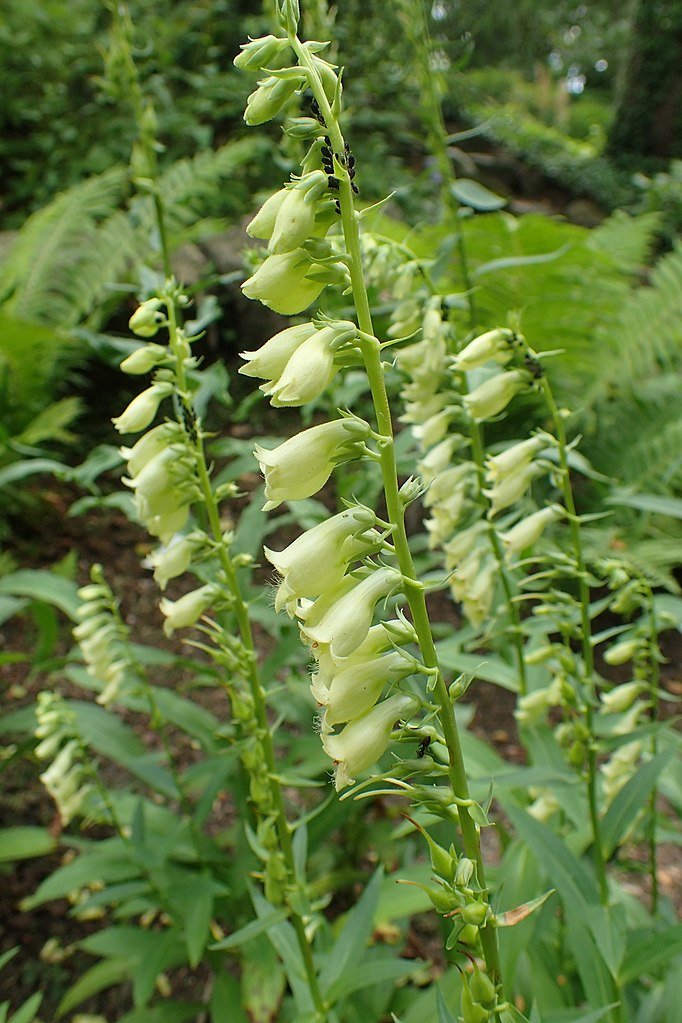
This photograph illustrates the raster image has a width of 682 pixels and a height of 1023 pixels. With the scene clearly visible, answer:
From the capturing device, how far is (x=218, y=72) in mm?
7547

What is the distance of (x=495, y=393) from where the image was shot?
151 cm

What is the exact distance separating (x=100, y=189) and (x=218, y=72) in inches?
106

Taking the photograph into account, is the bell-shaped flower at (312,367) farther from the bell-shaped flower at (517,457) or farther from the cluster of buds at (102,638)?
the cluster of buds at (102,638)

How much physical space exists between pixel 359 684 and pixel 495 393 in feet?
2.48

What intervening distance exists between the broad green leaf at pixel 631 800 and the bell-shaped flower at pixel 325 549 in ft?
3.28

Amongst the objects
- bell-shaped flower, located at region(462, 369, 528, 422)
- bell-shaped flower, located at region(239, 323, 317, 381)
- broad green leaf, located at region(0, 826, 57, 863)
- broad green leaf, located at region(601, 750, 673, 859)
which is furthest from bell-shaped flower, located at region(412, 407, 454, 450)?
broad green leaf, located at region(0, 826, 57, 863)

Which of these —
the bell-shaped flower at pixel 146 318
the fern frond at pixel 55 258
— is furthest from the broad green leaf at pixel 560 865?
the fern frond at pixel 55 258

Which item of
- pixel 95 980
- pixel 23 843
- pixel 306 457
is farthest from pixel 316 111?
pixel 23 843

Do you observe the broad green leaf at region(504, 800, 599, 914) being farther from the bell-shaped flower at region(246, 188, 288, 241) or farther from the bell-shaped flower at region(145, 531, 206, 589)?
the bell-shaped flower at region(246, 188, 288, 241)

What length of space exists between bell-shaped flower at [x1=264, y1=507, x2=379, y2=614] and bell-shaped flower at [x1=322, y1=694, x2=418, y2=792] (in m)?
0.19

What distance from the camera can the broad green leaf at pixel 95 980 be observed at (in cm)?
233

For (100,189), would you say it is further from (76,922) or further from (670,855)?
(670,855)

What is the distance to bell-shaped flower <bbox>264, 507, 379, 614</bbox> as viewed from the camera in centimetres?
97

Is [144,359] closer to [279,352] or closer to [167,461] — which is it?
[167,461]
